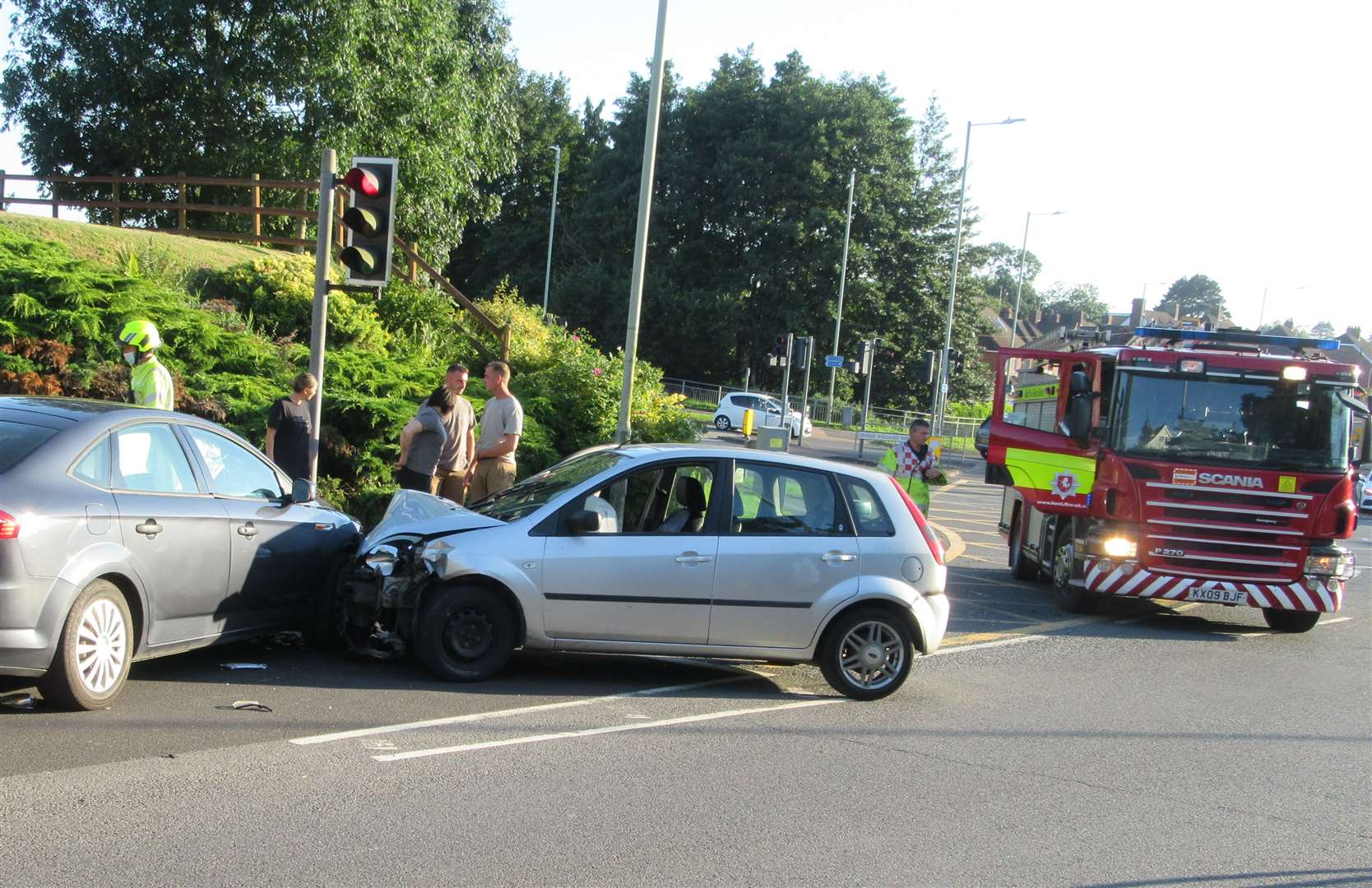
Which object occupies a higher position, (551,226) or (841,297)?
(551,226)

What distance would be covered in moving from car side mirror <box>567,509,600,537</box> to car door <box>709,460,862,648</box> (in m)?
0.81

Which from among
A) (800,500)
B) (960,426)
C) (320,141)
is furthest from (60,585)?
(960,426)

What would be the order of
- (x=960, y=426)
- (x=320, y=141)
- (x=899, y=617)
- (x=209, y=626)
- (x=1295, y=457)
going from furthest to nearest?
(x=960, y=426) < (x=320, y=141) < (x=1295, y=457) < (x=899, y=617) < (x=209, y=626)

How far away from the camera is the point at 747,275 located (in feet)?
193

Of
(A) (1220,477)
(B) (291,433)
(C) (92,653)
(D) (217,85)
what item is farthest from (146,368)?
(D) (217,85)

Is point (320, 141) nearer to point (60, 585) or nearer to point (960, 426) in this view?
point (60, 585)

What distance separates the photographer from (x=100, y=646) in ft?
20.8

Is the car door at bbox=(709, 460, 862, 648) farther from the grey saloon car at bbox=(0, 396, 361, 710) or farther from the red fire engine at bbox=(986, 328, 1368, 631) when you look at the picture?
the red fire engine at bbox=(986, 328, 1368, 631)

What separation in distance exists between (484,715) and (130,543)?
2.06 m

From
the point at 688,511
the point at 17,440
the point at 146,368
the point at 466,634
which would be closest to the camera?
the point at 17,440

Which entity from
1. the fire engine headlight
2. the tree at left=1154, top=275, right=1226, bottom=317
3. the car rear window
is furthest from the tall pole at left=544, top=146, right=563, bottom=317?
the tree at left=1154, top=275, right=1226, bottom=317

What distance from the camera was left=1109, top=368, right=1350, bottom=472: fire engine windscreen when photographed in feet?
40.1

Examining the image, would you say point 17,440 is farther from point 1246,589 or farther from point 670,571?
point 1246,589

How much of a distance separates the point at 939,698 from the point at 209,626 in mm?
4607
